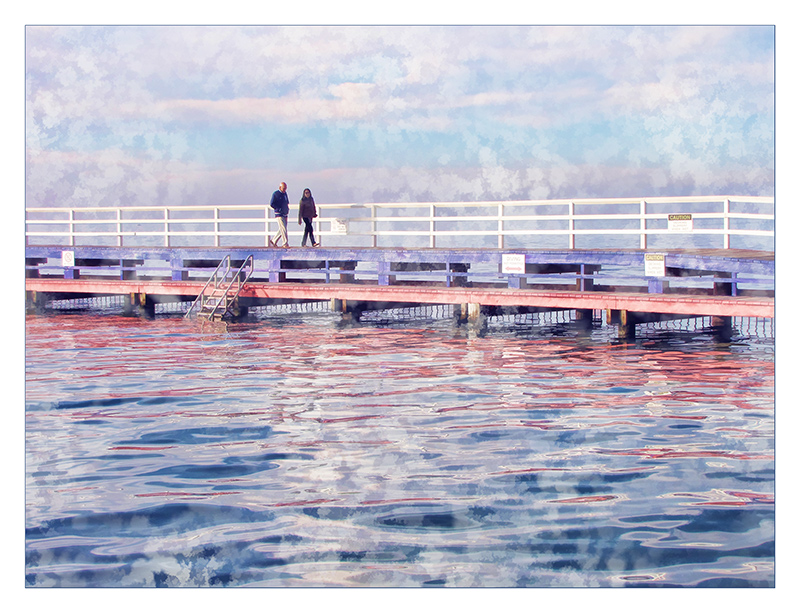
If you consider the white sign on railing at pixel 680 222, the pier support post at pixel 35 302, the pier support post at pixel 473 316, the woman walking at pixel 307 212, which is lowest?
the pier support post at pixel 473 316

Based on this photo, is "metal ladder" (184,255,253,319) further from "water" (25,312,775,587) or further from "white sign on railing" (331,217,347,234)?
"water" (25,312,775,587)

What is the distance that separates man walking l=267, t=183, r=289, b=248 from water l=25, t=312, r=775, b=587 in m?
8.81

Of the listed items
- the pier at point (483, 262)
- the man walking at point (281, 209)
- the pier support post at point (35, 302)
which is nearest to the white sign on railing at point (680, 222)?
the pier at point (483, 262)

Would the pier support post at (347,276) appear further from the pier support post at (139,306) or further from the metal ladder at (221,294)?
the pier support post at (139,306)

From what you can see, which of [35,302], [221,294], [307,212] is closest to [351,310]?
[221,294]

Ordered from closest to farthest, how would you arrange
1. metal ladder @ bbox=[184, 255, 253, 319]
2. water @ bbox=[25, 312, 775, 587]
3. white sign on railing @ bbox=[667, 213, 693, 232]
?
water @ bbox=[25, 312, 775, 587]
white sign on railing @ bbox=[667, 213, 693, 232]
metal ladder @ bbox=[184, 255, 253, 319]

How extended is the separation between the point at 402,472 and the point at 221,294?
14845mm

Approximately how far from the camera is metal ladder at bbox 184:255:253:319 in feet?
69.2

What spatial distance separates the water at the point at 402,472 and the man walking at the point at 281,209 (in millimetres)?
8806

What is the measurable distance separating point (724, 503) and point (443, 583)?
252 cm

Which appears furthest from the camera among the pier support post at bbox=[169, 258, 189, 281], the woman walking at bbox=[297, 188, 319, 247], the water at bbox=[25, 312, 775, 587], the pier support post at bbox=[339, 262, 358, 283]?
the pier support post at bbox=[169, 258, 189, 281]

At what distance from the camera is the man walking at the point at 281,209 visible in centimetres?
2283

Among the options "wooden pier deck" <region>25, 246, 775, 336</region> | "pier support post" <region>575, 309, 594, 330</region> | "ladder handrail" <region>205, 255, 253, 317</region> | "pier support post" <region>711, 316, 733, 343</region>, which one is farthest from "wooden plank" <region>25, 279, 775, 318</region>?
"pier support post" <region>575, 309, 594, 330</region>

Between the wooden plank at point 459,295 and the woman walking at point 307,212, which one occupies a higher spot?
the woman walking at point 307,212
